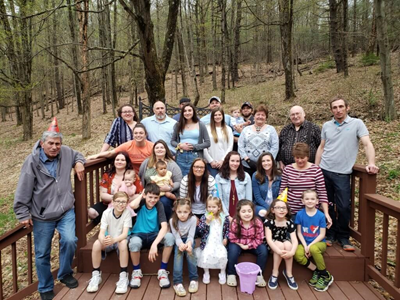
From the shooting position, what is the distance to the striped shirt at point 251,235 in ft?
10.5

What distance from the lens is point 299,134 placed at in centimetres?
398

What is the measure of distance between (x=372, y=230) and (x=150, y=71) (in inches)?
181

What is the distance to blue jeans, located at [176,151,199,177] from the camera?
4287 mm

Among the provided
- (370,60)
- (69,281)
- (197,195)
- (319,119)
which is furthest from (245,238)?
(370,60)

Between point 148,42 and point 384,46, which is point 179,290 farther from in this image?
point 384,46

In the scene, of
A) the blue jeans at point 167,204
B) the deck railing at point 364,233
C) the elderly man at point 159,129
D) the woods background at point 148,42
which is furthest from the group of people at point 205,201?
the woods background at point 148,42

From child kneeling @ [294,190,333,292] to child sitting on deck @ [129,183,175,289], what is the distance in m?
1.44

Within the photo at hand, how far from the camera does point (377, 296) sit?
9.46 feet

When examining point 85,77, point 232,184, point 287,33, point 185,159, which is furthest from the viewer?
point 85,77

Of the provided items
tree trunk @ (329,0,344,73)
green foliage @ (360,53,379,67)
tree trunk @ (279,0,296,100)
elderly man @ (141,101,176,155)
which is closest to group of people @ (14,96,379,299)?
elderly man @ (141,101,176,155)

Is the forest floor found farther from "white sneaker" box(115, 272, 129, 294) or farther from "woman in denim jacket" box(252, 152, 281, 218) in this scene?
"white sneaker" box(115, 272, 129, 294)

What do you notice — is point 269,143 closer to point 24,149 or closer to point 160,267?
point 160,267

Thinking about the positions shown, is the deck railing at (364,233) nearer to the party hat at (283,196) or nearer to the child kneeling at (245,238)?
the party hat at (283,196)

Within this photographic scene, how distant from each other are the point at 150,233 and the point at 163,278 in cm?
52
